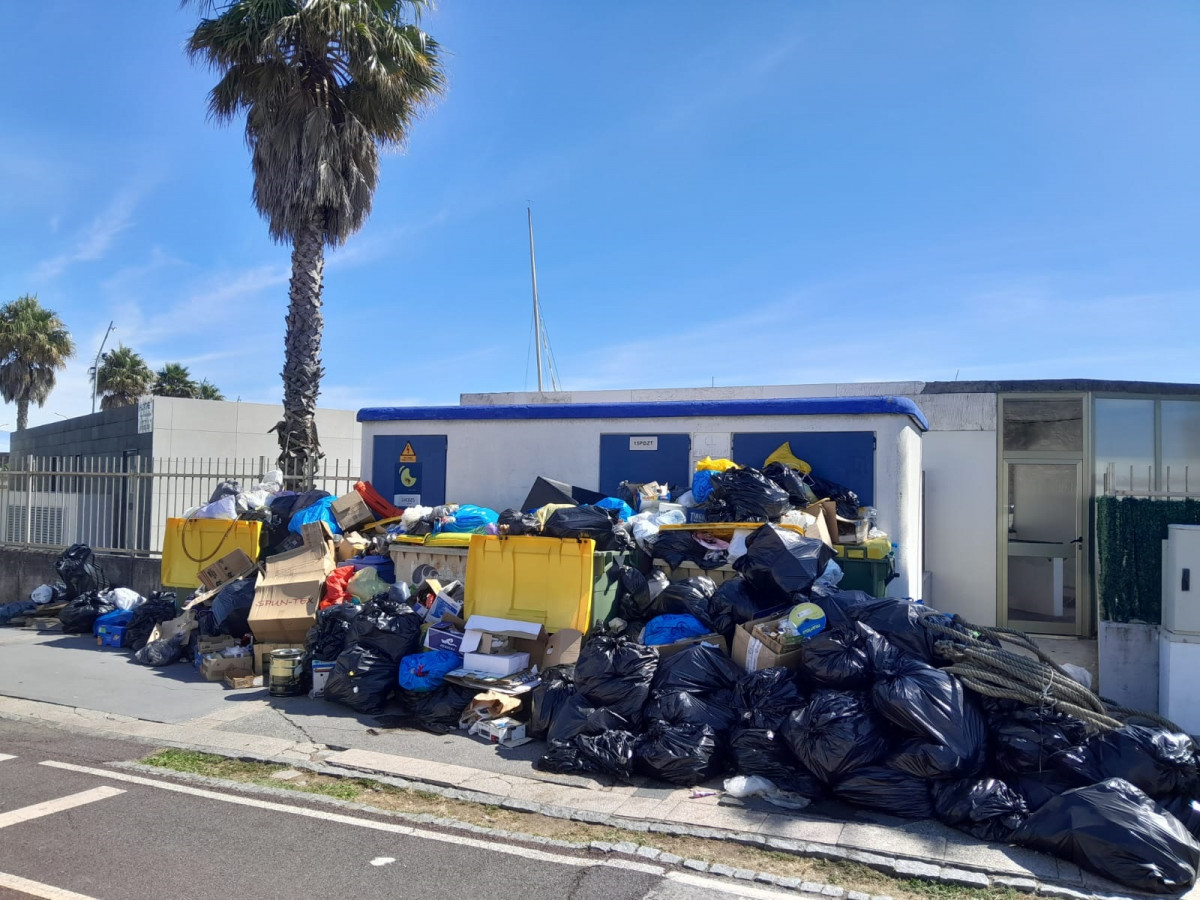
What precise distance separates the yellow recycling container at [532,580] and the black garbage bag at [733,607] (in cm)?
102

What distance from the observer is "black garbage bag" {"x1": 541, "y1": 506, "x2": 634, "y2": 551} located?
24.7 feet

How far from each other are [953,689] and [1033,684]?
1.53 feet

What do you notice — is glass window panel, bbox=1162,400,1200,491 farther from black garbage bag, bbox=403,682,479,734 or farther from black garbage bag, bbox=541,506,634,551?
black garbage bag, bbox=403,682,479,734

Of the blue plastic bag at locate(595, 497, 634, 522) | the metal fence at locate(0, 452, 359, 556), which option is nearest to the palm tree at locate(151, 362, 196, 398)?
the metal fence at locate(0, 452, 359, 556)

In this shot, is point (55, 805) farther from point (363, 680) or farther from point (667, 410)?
point (667, 410)

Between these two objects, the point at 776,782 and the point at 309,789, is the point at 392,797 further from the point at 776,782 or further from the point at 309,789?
the point at 776,782

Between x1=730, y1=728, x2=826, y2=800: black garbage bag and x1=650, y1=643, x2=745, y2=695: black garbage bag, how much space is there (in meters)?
0.55

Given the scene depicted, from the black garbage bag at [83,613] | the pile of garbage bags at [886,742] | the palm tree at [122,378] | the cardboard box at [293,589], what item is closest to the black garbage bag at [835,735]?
the pile of garbage bags at [886,742]

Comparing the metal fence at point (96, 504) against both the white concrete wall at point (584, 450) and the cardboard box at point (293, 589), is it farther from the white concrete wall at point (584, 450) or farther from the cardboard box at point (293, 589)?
the cardboard box at point (293, 589)

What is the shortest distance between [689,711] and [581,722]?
73 cm

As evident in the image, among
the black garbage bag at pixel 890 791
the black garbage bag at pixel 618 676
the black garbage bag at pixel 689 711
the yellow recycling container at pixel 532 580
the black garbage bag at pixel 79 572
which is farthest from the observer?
the black garbage bag at pixel 79 572

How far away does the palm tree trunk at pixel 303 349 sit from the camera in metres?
12.2

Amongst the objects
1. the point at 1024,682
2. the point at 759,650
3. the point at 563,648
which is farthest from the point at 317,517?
the point at 1024,682

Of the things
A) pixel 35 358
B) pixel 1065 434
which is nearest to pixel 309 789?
pixel 1065 434
